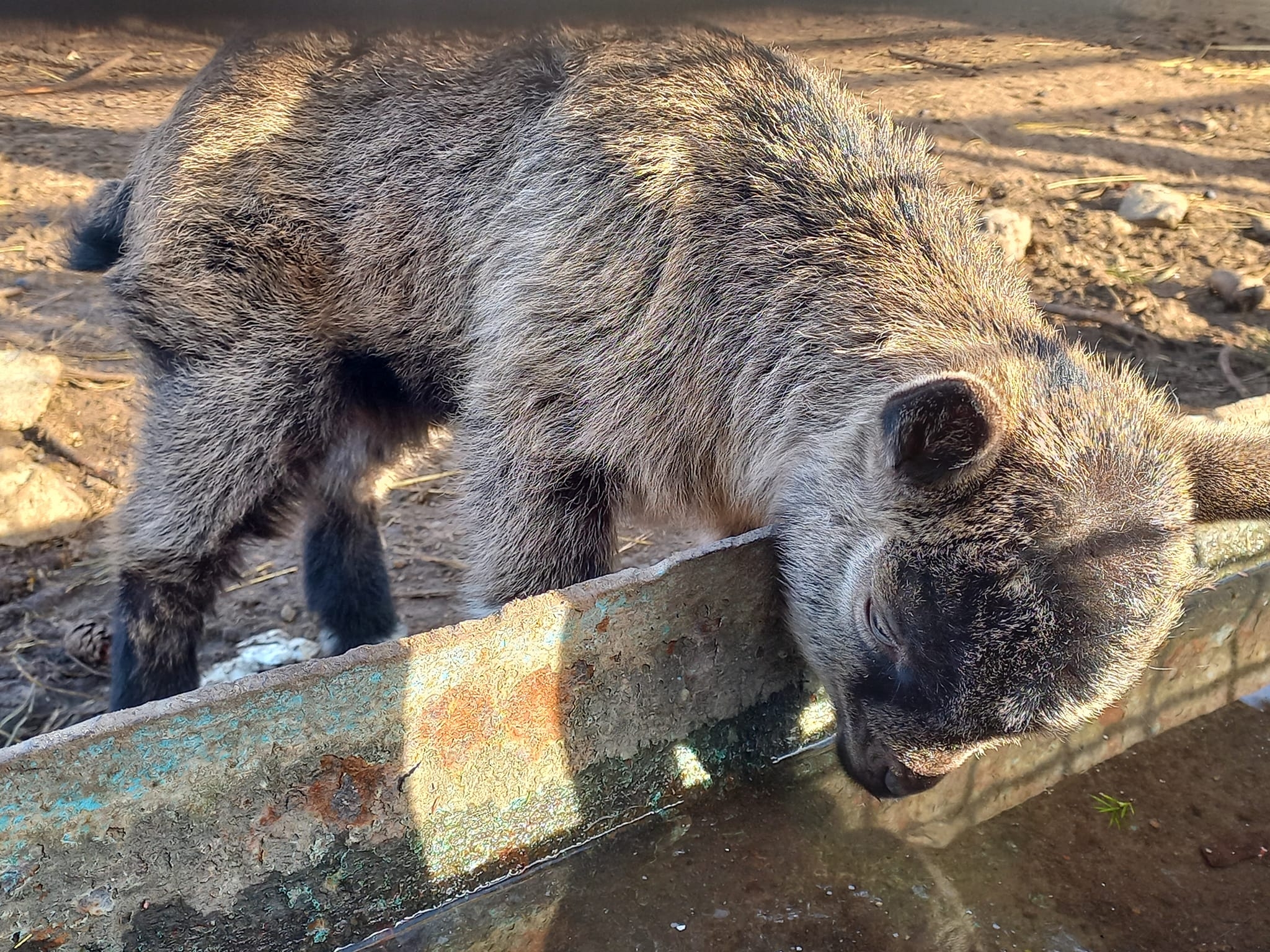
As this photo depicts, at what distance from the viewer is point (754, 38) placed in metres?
4.13

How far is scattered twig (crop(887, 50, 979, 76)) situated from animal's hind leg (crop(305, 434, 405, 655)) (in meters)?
7.15

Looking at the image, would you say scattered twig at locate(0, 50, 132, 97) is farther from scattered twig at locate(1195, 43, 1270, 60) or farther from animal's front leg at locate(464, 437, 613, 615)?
scattered twig at locate(1195, 43, 1270, 60)

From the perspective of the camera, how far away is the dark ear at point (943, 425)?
2320 millimetres

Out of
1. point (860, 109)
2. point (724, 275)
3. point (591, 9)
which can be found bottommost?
point (724, 275)

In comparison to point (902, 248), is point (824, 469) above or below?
below

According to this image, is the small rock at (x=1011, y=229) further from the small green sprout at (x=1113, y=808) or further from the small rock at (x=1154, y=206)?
the small green sprout at (x=1113, y=808)

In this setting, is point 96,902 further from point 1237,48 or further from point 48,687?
point 1237,48

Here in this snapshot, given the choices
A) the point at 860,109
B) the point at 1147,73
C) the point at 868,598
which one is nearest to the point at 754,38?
the point at 860,109

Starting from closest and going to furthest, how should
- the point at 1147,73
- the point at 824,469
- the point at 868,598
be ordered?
the point at 868,598 < the point at 824,469 < the point at 1147,73

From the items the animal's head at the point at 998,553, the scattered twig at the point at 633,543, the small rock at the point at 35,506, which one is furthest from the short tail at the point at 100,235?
the animal's head at the point at 998,553

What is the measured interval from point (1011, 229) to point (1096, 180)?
1.44 metres

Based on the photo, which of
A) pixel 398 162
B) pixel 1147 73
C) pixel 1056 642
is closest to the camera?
pixel 1056 642

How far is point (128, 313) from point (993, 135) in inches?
259

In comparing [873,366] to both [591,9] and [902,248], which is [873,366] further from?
[591,9]
